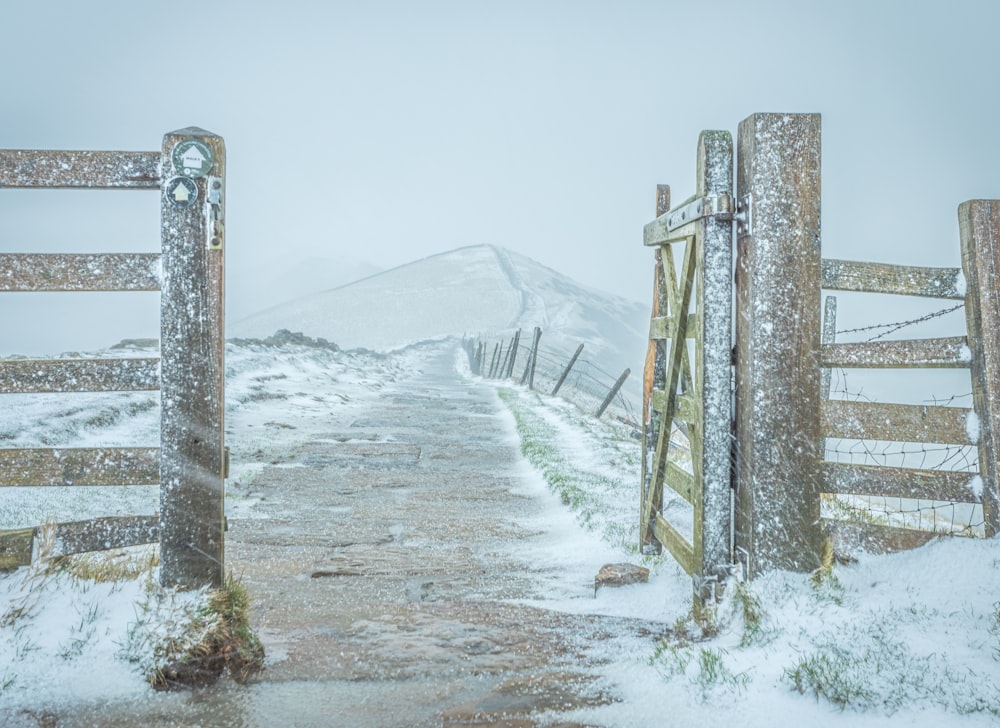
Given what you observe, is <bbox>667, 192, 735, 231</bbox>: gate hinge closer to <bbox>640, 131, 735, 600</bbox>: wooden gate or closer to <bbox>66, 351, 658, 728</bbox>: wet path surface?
<bbox>640, 131, 735, 600</bbox>: wooden gate

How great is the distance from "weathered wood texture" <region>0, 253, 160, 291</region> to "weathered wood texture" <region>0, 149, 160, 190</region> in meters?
0.30

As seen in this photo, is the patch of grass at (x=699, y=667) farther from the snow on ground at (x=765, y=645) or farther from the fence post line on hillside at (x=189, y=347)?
the fence post line on hillside at (x=189, y=347)

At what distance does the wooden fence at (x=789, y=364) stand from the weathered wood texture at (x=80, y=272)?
2364mm

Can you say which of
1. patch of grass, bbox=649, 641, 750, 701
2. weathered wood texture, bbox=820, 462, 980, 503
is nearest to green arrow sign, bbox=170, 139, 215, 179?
patch of grass, bbox=649, 641, 750, 701

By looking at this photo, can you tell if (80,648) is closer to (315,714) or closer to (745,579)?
(315,714)

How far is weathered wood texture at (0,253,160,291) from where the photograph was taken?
2957 mm

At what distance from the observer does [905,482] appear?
3.20 m

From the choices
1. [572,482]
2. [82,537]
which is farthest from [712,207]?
[572,482]

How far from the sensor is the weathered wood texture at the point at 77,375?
2.96 m

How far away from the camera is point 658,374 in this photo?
4371 mm

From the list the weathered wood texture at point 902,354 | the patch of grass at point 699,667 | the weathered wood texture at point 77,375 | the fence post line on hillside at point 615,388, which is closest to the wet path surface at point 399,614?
the patch of grass at point 699,667

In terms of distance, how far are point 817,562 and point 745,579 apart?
11.6 inches

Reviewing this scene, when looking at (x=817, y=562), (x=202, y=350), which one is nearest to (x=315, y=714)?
(x=202, y=350)

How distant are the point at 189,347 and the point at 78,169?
865mm
